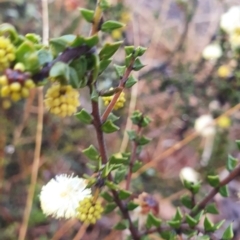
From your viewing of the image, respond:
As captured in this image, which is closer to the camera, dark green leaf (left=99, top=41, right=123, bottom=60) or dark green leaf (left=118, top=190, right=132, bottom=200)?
dark green leaf (left=99, top=41, right=123, bottom=60)

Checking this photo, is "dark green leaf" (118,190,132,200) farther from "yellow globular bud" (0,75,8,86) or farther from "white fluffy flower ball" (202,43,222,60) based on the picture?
"white fluffy flower ball" (202,43,222,60)

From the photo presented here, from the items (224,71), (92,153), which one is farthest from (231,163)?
(224,71)

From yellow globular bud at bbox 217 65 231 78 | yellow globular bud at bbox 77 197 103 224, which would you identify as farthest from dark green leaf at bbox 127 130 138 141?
yellow globular bud at bbox 217 65 231 78

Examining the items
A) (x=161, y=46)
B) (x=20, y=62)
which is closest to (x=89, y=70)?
(x=20, y=62)

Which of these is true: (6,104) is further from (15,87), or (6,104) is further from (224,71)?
(15,87)

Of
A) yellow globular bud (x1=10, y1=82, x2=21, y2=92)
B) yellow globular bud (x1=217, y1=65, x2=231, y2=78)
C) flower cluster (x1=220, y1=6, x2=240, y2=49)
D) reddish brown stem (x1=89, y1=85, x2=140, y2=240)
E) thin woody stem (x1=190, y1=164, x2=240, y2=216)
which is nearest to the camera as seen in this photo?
yellow globular bud (x1=10, y1=82, x2=21, y2=92)

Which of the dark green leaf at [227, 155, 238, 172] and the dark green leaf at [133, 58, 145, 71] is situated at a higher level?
the dark green leaf at [133, 58, 145, 71]

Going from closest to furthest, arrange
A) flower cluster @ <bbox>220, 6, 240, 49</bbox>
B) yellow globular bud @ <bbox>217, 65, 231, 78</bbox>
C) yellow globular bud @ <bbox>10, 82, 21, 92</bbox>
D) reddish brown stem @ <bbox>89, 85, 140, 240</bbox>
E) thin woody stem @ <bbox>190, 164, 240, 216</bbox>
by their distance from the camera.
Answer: yellow globular bud @ <bbox>10, 82, 21, 92</bbox> → reddish brown stem @ <bbox>89, 85, 140, 240</bbox> → thin woody stem @ <bbox>190, 164, 240, 216</bbox> → flower cluster @ <bbox>220, 6, 240, 49</bbox> → yellow globular bud @ <bbox>217, 65, 231, 78</bbox>
